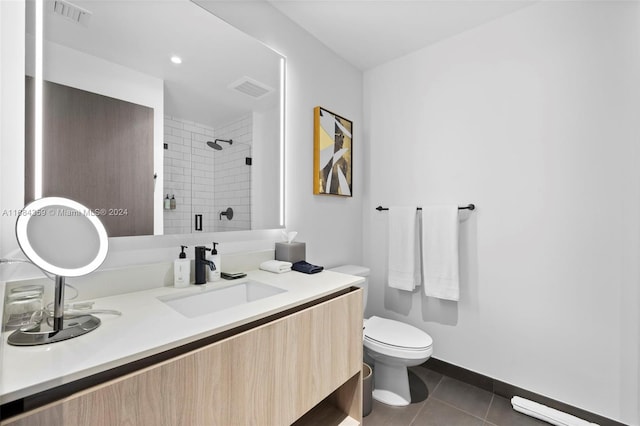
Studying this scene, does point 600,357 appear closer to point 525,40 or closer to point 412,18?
point 525,40

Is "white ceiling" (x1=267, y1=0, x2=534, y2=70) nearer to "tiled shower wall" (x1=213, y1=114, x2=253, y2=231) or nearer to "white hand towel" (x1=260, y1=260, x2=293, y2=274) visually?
"tiled shower wall" (x1=213, y1=114, x2=253, y2=231)

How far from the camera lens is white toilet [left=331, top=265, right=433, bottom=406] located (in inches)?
59.9

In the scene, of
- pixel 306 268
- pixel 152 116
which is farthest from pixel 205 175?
pixel 306 268

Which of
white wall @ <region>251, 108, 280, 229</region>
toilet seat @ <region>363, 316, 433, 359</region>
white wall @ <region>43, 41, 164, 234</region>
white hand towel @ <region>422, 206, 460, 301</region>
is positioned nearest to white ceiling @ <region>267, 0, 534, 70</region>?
white wall @ <region>251, 108, 280, 229</region>

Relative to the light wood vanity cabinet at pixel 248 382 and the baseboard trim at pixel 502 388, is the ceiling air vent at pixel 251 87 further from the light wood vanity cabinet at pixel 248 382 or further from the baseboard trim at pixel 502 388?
the baseboard trim at pixel 502 388

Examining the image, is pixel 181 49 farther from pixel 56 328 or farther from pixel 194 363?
pixel 194 363

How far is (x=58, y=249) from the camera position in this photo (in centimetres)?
72

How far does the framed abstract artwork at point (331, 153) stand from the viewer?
76.0 inches

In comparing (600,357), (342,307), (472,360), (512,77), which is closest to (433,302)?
(472,360)

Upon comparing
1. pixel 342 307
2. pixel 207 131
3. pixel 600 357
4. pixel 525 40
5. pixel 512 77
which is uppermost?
pixel 525 40

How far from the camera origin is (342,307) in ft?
3.98

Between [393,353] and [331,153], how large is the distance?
1326mm

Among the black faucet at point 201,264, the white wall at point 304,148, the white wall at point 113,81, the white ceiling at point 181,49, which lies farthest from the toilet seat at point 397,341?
the white ceiling at point 181,49

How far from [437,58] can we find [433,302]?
5.72 ft
